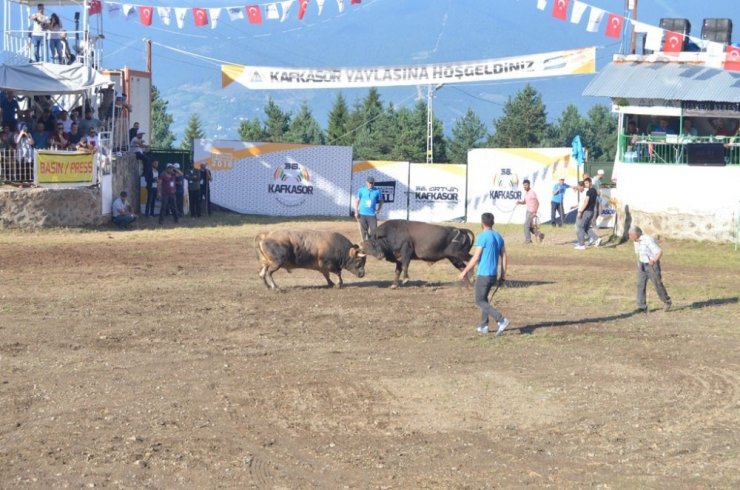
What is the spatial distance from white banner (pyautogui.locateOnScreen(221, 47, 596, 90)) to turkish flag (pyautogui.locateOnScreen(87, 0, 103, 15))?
242 inches

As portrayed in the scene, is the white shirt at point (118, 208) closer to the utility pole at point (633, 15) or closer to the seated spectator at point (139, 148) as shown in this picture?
the seated spectator at point (139, 148)

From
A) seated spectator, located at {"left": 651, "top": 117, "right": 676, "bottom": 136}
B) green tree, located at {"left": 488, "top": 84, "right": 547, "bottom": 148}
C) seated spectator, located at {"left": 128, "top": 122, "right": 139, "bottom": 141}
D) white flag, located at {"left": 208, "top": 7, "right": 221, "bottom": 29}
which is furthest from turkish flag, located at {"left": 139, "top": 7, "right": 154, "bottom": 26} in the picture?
green tree, located at {"left": 488, "top": 84, "right": 547, "bottom": 148}

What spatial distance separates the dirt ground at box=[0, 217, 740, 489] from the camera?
383 inches

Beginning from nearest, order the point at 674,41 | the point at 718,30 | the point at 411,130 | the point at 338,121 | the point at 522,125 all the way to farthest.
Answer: the point at 674,41, the point at 718,30, the point at 411,130, the point at 522,125, the point at 338,121

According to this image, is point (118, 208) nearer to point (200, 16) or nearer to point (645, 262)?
point (200, 16)

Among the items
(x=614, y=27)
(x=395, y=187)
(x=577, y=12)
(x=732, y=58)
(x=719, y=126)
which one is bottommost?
(x=395, y=187)

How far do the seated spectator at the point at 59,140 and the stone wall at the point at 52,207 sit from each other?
141cm

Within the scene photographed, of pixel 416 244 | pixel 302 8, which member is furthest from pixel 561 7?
pixel 416 244

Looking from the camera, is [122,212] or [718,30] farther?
[718,30]

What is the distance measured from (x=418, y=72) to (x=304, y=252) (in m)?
18.8

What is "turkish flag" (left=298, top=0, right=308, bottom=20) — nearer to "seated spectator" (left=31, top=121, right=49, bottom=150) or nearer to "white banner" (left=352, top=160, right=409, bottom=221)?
"white banner" (left=352, top=160, right=409, bottom=221)

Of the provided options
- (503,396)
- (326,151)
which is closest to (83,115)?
(326,151)

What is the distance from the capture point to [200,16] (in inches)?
1293

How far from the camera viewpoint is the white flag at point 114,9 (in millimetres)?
Answer: 32797
